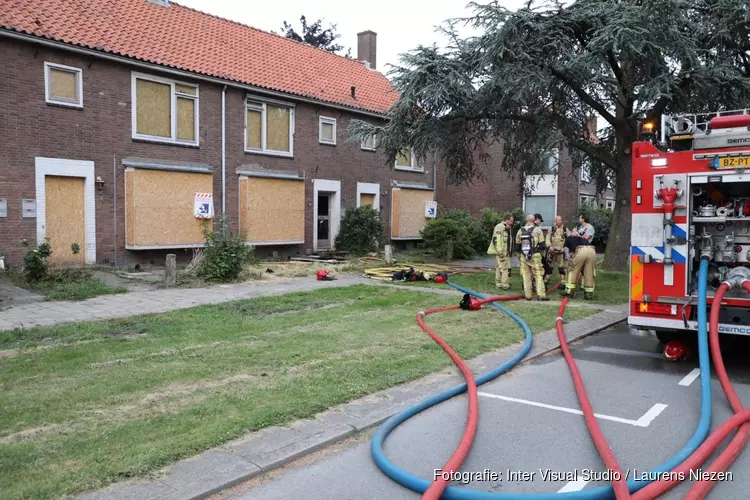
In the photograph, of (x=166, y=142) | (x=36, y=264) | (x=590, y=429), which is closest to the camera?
(x=590, y=429)

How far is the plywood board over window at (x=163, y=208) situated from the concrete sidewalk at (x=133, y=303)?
3.67 meters

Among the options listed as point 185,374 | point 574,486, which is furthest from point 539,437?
point 185,374

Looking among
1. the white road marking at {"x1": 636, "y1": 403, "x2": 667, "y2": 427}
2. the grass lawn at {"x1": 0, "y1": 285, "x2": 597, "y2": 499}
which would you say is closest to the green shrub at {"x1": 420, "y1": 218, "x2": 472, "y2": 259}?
the grass lawn at {"x1": 0, "y1": 285, "x2": 597, "y2": 499}

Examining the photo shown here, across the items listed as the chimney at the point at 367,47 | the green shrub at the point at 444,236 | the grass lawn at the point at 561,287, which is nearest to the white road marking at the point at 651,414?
the grass lawn at the point at 561,287

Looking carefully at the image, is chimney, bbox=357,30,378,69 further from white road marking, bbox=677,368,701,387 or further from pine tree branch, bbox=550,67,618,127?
white road marking, bbox=677,368,701,387

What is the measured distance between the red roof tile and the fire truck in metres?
9.67

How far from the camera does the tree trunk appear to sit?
51.7 feet

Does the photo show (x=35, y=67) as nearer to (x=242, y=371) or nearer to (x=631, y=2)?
(x=242, y=371)

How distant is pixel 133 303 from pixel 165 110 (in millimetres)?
7488

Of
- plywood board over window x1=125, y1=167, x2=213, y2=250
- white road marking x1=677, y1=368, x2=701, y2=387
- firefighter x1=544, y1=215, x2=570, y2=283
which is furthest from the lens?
plywood board over window x1=125, y1=167, x2=213, y2=250

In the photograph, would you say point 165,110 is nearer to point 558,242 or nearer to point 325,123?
point 325,123

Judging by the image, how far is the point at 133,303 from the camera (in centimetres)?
1055

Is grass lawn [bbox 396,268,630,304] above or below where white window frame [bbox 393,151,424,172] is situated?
below

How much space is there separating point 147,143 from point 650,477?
48.6ft
